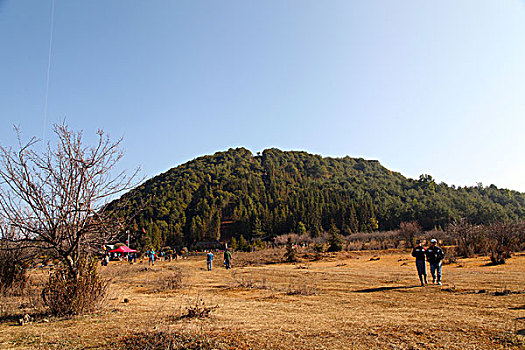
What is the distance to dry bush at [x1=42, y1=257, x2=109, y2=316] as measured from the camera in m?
8.15

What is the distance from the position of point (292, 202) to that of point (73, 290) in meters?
107

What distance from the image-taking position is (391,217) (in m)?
98.8

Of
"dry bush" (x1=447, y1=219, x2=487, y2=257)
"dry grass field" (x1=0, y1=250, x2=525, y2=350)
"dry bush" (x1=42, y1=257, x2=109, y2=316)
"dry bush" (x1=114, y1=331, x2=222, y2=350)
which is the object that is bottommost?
"dry bush" (x1=447, y1=219, x2=487, y2=257)

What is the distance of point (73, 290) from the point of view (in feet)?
26.9

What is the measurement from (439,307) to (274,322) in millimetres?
4285

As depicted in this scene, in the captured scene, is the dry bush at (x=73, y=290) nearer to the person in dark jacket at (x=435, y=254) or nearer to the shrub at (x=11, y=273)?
→ the shrub at (x=11, y=273)

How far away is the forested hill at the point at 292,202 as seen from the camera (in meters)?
94.8

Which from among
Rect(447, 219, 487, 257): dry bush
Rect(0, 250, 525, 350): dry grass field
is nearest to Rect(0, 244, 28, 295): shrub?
Rect(0, 250, 525, 350): dry grass field

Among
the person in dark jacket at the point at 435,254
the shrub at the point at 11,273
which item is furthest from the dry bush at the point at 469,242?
the shrub at the point at 11,273

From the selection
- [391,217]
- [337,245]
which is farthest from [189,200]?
[337,245]

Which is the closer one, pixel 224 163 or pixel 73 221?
pixel 73 221

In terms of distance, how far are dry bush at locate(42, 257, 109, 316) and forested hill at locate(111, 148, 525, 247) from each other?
47940mm

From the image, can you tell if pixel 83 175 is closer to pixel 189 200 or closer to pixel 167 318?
pixel 167 318

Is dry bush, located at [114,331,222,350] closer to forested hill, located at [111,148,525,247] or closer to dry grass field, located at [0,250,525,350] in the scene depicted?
dry grass field, located at [0,250,525,350]
